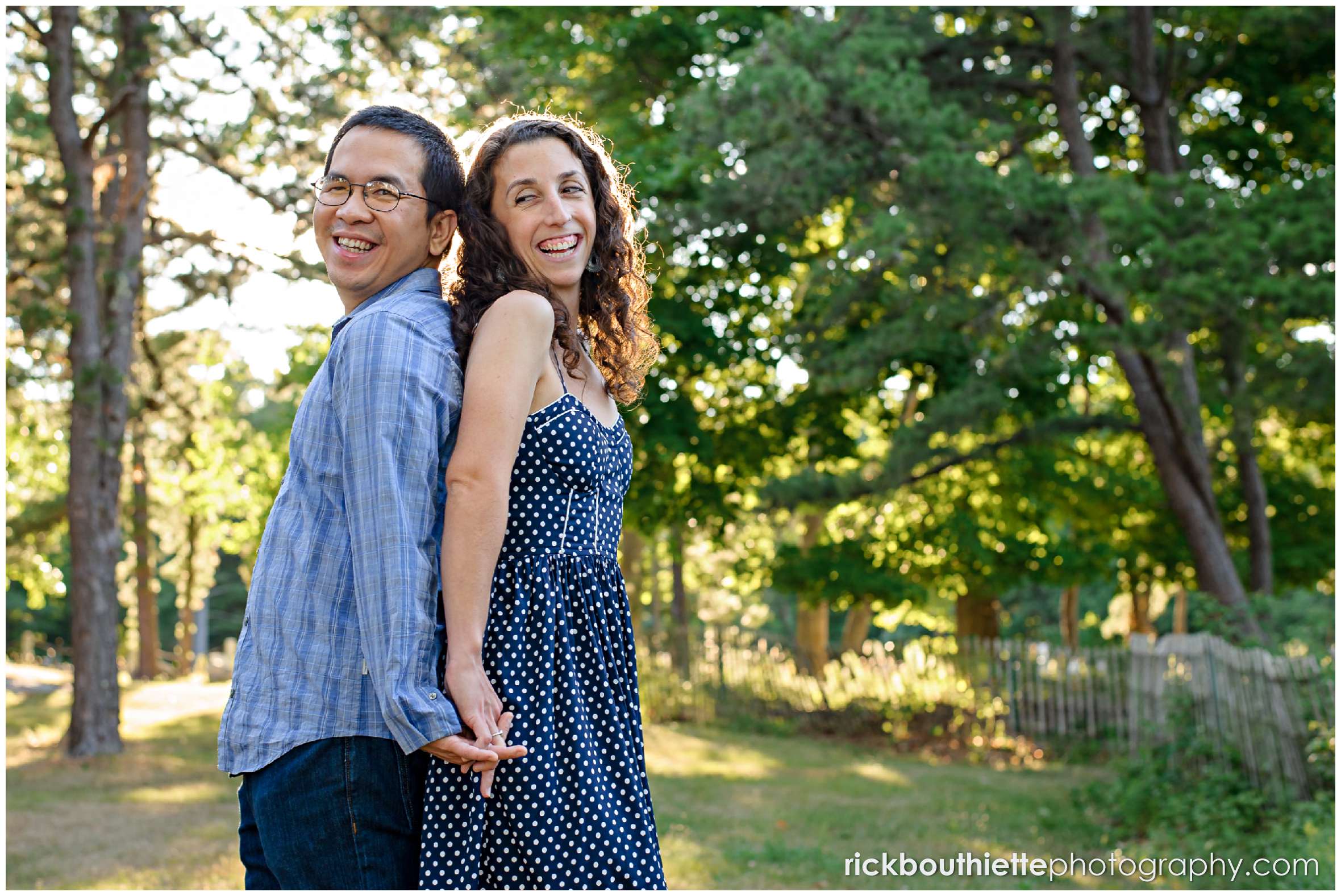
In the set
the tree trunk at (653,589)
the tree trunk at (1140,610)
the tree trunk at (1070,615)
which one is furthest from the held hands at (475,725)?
the tree trunk at (1070,615)

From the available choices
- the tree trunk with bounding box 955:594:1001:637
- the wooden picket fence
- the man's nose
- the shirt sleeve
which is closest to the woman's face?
the man's nose

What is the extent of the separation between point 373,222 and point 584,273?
493 millimetres

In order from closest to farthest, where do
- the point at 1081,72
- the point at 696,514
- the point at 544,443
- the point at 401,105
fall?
the point at 544,443
the point at 401,105
the point at 1081,72
the point at 696,514

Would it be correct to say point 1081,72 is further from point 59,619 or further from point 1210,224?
point 59,619

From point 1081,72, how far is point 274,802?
1524cm

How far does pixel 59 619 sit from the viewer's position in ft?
163

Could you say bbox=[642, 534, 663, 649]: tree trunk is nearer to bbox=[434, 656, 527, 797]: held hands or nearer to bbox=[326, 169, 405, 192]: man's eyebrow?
bbox=[326, 169, 405, 192]: man's eyebrow

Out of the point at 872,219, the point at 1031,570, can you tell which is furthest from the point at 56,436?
the point at 1031,570

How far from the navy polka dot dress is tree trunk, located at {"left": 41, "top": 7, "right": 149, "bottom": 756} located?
39.6 ft

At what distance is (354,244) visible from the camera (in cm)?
238

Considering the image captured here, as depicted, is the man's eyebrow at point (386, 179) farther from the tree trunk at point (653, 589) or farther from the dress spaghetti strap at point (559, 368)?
the tree trunk at point (653, 589)

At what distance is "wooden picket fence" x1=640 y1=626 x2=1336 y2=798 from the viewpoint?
8.73m

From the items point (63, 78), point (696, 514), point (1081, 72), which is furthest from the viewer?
point (696, 514)

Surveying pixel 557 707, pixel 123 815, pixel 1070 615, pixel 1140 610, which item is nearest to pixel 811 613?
pixel 1070 615
